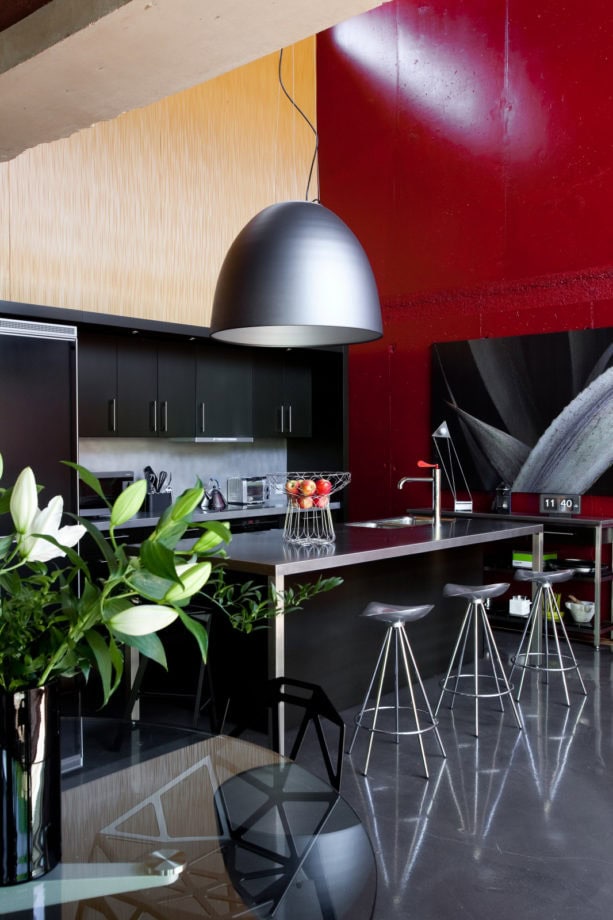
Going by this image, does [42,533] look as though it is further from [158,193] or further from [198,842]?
[158,193]

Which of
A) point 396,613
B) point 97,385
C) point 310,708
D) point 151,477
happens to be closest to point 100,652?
point 310,708

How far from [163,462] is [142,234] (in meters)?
1.78

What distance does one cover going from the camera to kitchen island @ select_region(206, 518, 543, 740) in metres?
3.42

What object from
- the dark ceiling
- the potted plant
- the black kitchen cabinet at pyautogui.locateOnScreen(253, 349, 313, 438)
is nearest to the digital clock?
the black kitchen cabinet at pyautogui.locateOnScreen(253, 349, 313, 438)

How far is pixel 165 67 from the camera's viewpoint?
191 cm

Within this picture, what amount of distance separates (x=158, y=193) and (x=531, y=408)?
3355mm

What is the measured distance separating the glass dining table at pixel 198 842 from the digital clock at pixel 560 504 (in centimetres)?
449

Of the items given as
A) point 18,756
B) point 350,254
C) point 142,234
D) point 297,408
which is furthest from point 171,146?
point 18,756

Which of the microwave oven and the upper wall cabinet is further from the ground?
the upper wall cabinet

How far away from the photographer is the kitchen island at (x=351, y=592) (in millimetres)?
3424

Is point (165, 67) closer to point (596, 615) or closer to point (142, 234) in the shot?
point (142, 234)

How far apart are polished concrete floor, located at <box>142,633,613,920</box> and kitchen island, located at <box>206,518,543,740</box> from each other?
1.21ft

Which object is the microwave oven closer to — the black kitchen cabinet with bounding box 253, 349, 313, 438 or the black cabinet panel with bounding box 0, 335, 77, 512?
the black kitchen cabinet with bounding box 253, 349, 313, 438

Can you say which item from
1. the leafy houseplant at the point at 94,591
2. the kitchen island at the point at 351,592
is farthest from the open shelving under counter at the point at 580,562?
the leafy houseplant at the point at 94,591
